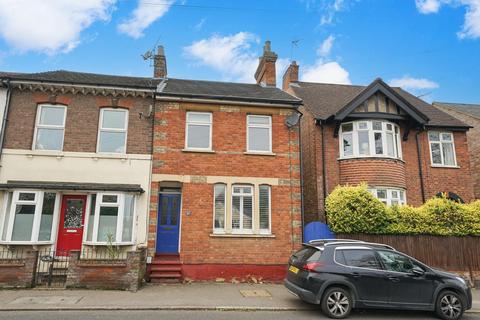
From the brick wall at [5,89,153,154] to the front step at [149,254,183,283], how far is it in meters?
3.85

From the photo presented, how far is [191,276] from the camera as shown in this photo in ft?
36.2

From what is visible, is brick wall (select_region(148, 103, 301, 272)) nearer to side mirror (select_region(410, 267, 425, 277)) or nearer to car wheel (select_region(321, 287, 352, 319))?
car wheel (select_region(321, 287, 352, 319))

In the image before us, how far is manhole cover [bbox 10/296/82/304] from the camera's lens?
7980mm

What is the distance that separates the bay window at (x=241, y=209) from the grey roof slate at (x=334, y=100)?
4927mm

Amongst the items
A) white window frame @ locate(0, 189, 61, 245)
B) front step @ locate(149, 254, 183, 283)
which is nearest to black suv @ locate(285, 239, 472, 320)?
front step @ locate(149, 254, 183, 283)

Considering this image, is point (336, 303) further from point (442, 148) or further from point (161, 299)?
point (442, 148)

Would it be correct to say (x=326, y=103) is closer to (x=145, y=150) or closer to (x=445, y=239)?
(x=445, y=239)

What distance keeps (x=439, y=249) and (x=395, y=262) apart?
5.25 m

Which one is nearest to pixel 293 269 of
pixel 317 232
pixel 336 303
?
pixel 336 303

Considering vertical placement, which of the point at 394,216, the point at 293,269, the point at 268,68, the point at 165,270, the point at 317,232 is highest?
the point at 268,68

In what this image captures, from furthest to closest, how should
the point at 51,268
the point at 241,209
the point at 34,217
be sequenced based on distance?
the point at 241,209
the point at 34,217
the point at 51,268

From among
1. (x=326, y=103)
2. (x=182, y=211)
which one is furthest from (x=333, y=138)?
(x=182, y=211)

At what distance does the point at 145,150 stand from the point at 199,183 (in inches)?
89.5

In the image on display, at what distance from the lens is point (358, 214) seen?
11.6m
